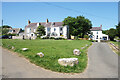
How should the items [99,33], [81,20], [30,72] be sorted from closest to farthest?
[30,72] < [81,20] < [99,33]

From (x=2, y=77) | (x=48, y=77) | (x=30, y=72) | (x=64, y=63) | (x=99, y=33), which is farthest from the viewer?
(x=99, y=33)

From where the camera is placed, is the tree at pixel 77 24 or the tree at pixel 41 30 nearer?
the tree at pixel 41 30

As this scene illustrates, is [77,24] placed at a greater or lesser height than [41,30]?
greater

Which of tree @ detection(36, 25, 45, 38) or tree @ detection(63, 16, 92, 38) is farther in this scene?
tree @ detection(63, 16, 92, 38)

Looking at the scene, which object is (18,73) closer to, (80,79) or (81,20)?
(80,79)

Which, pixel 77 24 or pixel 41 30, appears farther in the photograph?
pixel 41 30

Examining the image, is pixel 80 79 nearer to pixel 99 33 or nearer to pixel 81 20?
pixel 81 20

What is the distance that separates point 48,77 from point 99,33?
79070 mm

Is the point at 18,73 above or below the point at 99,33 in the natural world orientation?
below

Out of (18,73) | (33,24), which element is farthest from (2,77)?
(33,24)

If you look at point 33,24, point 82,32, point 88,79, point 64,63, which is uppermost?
point 33,24

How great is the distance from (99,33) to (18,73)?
79.5 meters

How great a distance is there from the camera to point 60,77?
6703 mm

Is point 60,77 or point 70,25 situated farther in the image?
point 70,25
